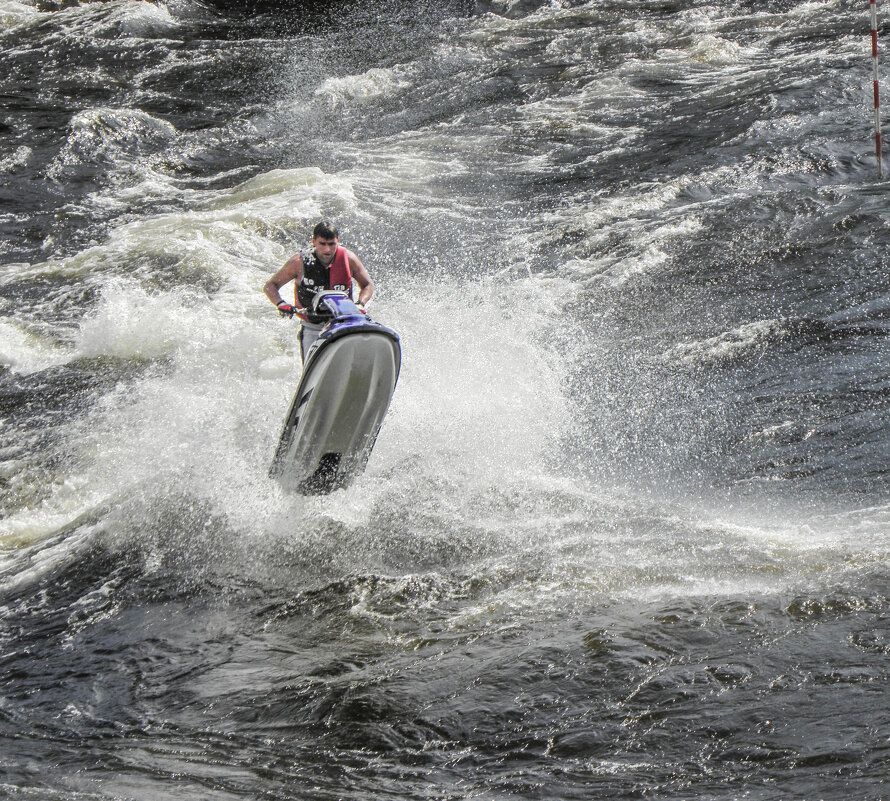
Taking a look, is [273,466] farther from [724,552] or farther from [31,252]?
[31,252]

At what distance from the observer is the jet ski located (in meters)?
6.45

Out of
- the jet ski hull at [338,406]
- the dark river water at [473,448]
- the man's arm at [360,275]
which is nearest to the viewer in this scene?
the dark river water at [473,448]

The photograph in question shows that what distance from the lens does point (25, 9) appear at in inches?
907

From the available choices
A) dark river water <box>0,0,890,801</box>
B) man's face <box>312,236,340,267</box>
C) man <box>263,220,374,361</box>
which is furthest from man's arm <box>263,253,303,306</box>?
dark river water <box>0,0,890,801</box>

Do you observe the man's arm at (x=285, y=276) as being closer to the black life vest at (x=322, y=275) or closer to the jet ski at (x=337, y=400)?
the black life vest at (x=322, y=275)

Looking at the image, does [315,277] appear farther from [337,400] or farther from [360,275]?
[337,400]

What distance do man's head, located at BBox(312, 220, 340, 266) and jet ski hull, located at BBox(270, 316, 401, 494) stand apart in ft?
2.43

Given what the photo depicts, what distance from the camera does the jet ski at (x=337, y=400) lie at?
645cm

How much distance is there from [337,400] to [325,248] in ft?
3.68

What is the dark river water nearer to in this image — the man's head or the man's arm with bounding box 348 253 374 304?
the man's arm with bounding box 348 253 374 304

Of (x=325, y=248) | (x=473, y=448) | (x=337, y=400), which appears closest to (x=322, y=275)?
(x=325, y=248)

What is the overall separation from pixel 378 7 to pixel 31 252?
45.5 feet

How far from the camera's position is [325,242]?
6.95 metres

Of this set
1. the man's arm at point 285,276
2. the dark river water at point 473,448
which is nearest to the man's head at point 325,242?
the man's arm at point 285,276
